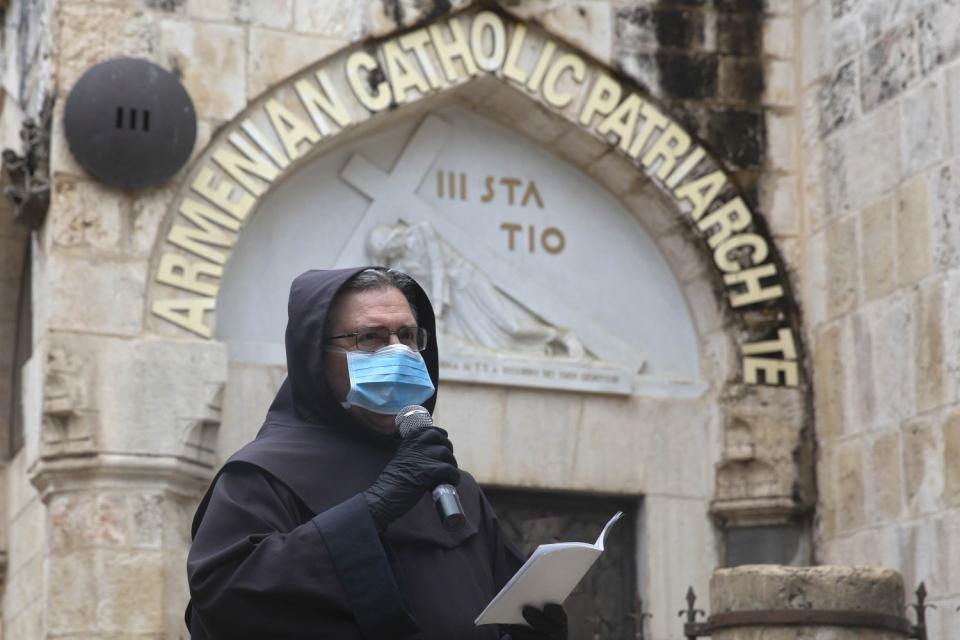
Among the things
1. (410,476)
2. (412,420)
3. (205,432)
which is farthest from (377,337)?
(205,432)

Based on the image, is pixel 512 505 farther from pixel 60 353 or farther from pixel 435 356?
pixel 435 356

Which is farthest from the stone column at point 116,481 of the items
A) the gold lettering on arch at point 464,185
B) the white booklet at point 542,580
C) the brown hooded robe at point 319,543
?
the white booklet at point 542,580

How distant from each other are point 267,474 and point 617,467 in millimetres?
6076

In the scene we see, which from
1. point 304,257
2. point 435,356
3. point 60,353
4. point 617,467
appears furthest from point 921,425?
point 435,356

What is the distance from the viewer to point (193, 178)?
31.5 ft

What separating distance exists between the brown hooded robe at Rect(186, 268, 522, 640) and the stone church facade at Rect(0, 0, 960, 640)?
4.75 m

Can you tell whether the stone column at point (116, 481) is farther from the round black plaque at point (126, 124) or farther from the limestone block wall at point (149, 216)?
the round black plaque at point (126, 124)

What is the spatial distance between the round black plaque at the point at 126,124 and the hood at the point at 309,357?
493 cm

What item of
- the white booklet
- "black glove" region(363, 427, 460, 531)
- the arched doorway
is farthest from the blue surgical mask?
the arched doorway

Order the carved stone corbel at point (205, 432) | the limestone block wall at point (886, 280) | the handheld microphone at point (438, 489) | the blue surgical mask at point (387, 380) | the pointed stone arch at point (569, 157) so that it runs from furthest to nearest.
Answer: the pointed stone arch at point (569, 157) < the carved stone corbel at point (205, 432) < the limestone block wall at point (886, 280) < the blue surgical mask at point (387, 380) < the handheld microphone at point (438, 489)

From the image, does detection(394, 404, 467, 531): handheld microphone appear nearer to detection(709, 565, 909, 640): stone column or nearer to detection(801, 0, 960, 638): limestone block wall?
detection(709, 565, 909, 640): stone column

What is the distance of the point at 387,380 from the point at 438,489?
33 centimetres

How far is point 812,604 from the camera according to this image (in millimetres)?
7441

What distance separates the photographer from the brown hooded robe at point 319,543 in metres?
4.12
